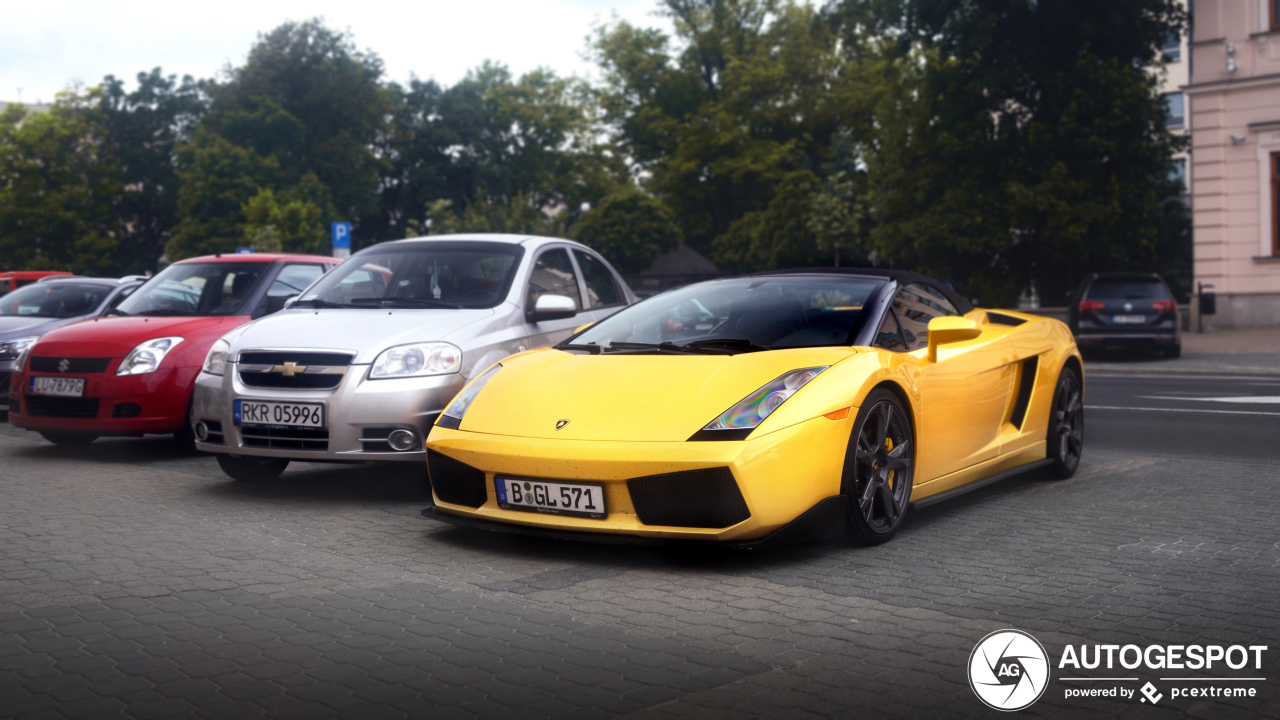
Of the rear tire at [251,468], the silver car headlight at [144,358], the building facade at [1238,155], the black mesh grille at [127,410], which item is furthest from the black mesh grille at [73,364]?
the building facade at [1238,155]

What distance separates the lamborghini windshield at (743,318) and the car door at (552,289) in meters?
1.23

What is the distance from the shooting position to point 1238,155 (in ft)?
94.8

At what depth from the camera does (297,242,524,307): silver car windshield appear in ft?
25.3

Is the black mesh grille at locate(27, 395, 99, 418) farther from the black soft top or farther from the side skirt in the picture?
the side skirt

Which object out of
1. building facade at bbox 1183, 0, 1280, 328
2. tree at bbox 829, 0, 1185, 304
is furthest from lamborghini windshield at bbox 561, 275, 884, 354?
building facade at bbox 1183, 0, 1280, 328

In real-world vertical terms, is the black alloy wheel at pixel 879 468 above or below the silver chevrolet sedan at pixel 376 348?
below

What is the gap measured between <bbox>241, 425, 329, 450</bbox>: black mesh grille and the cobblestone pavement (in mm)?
349

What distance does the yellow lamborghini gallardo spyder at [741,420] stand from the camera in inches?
192

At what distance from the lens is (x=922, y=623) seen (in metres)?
4.14

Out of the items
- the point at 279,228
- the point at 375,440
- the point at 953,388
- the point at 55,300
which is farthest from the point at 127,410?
the point at 279,228

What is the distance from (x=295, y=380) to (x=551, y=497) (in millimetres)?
2277

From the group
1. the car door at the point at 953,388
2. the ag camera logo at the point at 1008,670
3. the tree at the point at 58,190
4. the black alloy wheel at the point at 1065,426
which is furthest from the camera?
the tree at the point at 58,190

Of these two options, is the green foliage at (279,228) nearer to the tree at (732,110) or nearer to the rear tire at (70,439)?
the tree at (732,110)

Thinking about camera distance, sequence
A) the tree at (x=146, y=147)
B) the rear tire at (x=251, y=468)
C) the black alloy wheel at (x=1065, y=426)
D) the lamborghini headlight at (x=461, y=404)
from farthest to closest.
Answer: the tree at (x=146, y=147), the rear tire at (x=251, y=468), the black alloy wheel at (x=1065, y=426), the lamborghini headlight at (x=461, y=404)
